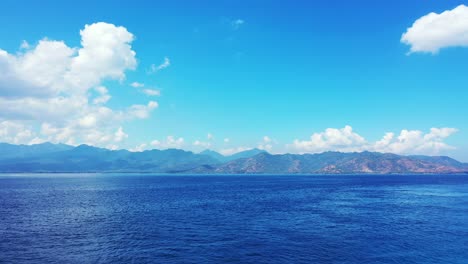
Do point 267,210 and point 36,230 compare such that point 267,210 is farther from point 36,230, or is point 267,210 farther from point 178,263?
→ point 36,230

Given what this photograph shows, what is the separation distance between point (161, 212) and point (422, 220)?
83.3 m

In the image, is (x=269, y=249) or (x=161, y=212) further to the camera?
(x=161, y=212)

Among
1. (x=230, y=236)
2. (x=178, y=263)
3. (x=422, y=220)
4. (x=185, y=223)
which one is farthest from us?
(x=422, y=220)

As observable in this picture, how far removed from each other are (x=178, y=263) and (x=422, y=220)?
252 feet

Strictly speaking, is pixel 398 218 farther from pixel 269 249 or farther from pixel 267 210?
pixel 269 249

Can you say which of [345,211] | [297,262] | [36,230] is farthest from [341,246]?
[36,230]

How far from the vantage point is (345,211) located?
348ft

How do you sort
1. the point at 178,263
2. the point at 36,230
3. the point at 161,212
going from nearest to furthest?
→ the point at 178,263 < the point at 36,230 < the point at 161,212

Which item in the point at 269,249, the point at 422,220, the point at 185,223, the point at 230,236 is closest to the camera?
the point at 269,249

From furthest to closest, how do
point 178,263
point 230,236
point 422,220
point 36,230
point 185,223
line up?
point 422,220
point 185,223
point 36,230
point 230,236
point 178,263

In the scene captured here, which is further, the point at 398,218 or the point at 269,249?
the point at 398,218

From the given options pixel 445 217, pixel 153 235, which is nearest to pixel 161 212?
pixel 153 235

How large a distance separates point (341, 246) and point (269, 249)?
15.1 m

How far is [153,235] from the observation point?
229 ft
